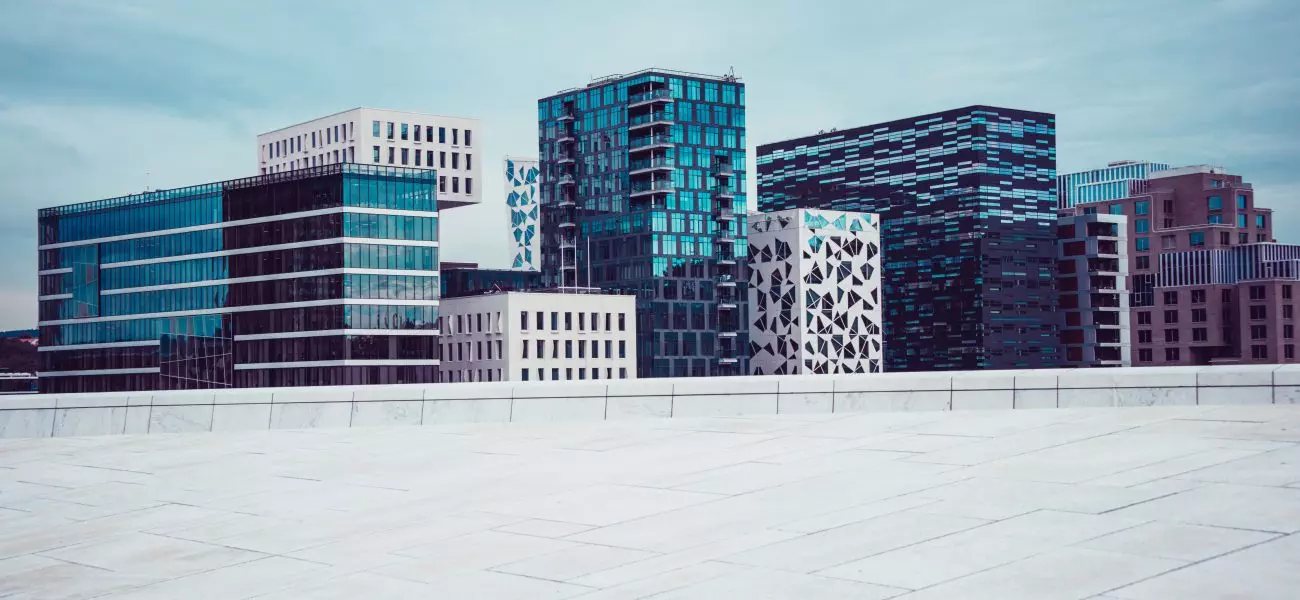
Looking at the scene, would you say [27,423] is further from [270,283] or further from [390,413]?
[270,283]

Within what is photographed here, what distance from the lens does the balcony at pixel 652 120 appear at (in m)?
171

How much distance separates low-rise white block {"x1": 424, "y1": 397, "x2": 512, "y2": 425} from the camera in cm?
2444

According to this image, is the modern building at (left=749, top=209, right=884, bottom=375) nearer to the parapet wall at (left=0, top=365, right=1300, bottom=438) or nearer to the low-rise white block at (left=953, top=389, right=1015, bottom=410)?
the parapet wall at (left=0, top=365, right=1300, bottom=438)

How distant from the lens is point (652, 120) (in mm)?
171125

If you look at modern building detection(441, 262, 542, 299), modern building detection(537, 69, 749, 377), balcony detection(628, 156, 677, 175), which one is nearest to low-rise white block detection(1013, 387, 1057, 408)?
modern building detection(537, 69, 749, 377)

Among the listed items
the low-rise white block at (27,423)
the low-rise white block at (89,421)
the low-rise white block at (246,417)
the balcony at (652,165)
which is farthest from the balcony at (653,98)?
the low-rise white block at (246,417)

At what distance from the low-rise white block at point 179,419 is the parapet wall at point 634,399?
2cm

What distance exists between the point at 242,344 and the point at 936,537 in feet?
460

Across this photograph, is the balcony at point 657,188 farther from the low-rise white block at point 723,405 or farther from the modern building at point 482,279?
the low-rise white block at point 723,405

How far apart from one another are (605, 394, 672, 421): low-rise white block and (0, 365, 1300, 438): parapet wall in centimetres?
2

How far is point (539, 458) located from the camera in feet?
61.4

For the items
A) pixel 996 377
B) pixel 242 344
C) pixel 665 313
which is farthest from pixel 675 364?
pixel 996 377

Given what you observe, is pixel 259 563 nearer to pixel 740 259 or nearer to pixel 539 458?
pixel 539 458

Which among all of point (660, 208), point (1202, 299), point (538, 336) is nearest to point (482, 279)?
point (660, 208)
